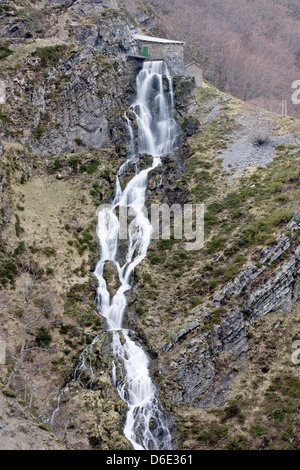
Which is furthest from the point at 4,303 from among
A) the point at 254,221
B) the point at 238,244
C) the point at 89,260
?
the point at 254,221

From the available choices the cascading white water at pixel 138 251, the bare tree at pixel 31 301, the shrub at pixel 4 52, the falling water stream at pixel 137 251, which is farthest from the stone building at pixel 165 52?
the bare tree at pixel 31 301

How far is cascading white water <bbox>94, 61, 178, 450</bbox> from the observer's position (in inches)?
993

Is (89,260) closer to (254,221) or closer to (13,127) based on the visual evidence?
(254,221)

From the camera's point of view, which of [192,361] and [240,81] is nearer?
[192,361]

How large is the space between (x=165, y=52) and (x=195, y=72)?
5566 millimetres

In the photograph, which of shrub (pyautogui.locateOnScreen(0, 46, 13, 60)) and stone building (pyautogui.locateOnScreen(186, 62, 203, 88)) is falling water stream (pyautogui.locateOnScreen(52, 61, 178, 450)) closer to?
stone building (pyautogui.locateOnScreen(186, 62, 203, 88))

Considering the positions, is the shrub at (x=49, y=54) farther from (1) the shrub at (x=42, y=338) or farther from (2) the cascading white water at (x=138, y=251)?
(1) the shrub at (x=42, y=338)

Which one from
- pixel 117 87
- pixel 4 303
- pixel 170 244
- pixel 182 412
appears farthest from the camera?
pixel 117 87

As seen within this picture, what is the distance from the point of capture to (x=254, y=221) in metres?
36.5

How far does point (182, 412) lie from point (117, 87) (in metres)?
43.0

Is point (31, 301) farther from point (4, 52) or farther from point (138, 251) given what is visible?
point (4, 52)

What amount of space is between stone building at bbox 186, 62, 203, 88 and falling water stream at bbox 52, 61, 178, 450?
459 centimetres

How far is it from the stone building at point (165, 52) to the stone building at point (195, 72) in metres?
0.88

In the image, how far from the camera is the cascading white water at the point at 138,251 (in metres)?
25.2
